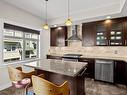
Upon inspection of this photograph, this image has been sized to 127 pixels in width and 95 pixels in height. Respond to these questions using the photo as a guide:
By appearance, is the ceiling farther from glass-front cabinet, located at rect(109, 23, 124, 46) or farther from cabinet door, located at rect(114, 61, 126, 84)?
cabinet door, located at rect(114, 61, 126, 84)

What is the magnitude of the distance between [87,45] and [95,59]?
2.71 feet

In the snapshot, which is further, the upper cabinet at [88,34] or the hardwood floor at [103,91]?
the upper cabinet at [88,34]

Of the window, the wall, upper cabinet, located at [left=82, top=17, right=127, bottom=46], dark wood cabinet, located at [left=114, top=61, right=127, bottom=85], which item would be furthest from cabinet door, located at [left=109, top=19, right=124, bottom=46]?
the window

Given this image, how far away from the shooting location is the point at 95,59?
4.09m

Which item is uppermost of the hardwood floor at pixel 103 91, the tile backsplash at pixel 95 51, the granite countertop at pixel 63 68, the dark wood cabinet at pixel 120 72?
the tile backsplash at pixel 95 51

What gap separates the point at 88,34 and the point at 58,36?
1.64 metres

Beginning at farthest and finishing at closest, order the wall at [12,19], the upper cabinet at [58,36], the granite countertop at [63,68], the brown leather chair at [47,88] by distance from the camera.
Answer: the upper cabinet at [58,36], the wall at [12,19], the granite countertop at [63,68], the brown leather chair at [47,88]

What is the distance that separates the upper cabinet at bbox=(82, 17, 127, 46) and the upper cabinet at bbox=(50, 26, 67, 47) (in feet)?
3.55

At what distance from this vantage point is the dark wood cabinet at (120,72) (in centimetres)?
360

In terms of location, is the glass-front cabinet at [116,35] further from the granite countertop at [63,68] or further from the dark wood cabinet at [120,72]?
the granite countertop at [63,68]

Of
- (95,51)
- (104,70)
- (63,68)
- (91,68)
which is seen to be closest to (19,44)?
(63,68)

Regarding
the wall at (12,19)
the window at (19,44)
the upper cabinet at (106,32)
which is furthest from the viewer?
the upper cabinet at (106,32)

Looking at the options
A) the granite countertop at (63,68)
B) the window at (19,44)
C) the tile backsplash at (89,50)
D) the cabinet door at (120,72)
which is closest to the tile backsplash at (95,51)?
the tile backsplash at (89,50)

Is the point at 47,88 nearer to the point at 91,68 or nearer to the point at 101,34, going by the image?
the point at 91,68
